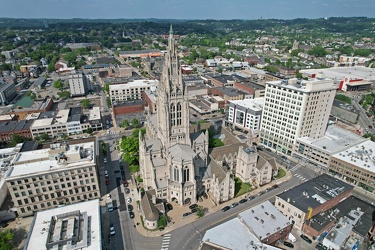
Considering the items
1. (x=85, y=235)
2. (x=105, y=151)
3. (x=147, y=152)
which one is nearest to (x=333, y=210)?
(x=147, y=152)

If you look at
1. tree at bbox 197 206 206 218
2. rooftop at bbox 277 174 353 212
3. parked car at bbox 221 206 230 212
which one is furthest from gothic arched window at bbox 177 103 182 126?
rooftop at bbox 277 174 353 212

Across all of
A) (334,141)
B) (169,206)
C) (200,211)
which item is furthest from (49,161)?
(334,141)

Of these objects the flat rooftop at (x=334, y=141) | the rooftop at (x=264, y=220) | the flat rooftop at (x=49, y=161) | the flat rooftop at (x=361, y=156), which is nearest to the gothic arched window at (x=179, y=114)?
the flat rooftop at (x=49, y=161)

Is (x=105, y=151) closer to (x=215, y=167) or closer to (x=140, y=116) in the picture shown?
(x=140, y=116)

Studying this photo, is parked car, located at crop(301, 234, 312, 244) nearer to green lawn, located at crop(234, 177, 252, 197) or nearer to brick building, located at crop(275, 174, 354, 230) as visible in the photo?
brick building, located at crop(275, 174, 354, 230)

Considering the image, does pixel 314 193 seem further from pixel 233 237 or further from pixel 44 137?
pixel 44 137
